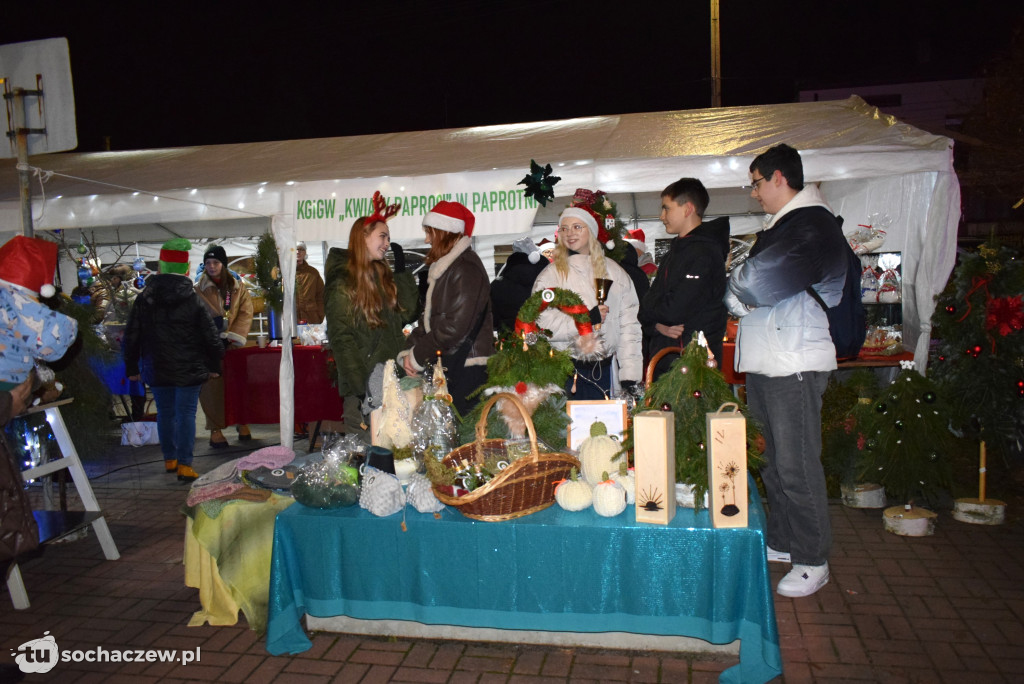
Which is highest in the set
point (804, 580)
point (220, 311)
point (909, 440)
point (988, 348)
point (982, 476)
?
point (220, 311)

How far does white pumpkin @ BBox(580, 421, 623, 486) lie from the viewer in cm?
Result: 287

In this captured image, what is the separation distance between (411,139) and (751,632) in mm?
5195

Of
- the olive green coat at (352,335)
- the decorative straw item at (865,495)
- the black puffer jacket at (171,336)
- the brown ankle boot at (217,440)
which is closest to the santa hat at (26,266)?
the olive green coat at (352,335)

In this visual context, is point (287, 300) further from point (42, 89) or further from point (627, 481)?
point (627, 481)

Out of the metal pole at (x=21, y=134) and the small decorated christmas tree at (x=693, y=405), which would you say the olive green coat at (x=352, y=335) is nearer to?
the metal pole at (x=21, y=134)

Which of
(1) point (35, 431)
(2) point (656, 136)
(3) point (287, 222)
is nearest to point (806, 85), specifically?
(2) point (656, 136)

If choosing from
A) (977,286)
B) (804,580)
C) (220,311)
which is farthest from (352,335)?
(977,286)

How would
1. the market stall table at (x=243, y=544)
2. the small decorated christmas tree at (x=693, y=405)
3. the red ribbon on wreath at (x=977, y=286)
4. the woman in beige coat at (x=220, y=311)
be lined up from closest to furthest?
the small decorated christmas tree at (x=693, y=405) < the market stall table at (x=243, y=544) < the red ribbon on wreath at (x=977, y=286) < the woman in beige coat at (x=220, y=311)

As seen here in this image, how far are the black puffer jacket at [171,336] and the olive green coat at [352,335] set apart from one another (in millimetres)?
2081

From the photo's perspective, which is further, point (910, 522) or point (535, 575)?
point (910, 522)

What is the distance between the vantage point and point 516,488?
2713 mm

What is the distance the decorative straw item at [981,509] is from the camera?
14.6 feet

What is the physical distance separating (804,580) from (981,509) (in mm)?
1908

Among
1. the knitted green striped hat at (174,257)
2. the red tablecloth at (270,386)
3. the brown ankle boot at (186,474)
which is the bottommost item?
the brown ankle boot at (186,474)
